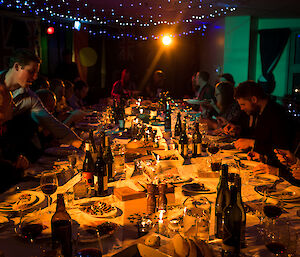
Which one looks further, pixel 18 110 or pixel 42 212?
pixel 18 110

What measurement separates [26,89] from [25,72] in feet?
0.49

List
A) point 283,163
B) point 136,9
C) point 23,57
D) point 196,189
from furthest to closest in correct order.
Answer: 1. point 136,9
2. point 23,57
3. point 283,163
4. point 196,189

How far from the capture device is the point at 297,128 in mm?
2900

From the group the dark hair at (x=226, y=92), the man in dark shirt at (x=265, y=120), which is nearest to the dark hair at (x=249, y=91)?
the man in dark shirt at (x=265, y=120)

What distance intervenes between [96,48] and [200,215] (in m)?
9.61

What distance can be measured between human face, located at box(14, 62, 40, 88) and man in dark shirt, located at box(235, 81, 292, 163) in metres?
1.76

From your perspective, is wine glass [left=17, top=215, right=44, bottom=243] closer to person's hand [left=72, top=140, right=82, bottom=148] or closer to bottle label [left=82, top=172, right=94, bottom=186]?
bottle label [left=82, top=172, right=94, bottom=186]

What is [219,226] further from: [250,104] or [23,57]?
[23,57]

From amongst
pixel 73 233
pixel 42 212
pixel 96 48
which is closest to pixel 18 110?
pixel 42 212

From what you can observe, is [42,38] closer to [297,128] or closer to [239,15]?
[239,15]

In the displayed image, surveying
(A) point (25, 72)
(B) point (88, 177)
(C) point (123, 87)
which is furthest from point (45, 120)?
(C) point (123, 87)

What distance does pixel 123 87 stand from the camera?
801cm

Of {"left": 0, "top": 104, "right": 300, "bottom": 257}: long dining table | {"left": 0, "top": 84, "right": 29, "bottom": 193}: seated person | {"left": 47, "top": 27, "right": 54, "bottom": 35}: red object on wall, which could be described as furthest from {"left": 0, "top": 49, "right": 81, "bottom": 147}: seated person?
{"left": 47, "top": 27, "right": 54, "bottom": 35}: red object on wall

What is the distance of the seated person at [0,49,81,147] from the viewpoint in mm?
2877
